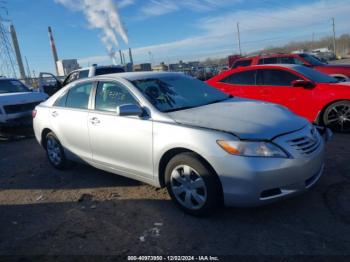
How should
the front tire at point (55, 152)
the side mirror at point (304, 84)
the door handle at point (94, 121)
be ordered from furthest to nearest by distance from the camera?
the side mirror at point (304, 84) → the front tire at point (55, 152) → the door handle at point (94, 121)

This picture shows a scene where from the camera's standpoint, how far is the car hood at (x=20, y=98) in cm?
884

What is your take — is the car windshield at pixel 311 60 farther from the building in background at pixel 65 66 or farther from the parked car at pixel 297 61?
the building in background at pixel 65 66

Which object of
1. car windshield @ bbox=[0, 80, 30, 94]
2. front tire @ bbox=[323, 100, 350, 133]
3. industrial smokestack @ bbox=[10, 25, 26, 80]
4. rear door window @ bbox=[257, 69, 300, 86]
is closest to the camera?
front tire @ bbox=[323, 100, 350, 133]

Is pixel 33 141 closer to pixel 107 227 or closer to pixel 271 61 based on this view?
pixel 107 227

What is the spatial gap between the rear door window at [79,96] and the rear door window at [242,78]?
398cm

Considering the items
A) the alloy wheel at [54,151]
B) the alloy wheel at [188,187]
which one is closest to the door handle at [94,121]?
the alloy wheel at [54,151]

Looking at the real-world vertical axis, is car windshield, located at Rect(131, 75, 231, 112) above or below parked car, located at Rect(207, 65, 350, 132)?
above

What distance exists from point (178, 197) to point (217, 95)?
1712 mm

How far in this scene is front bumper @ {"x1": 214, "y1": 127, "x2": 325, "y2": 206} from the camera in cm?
309

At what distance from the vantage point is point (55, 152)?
5672 mm

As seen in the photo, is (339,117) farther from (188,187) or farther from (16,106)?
(16,106)

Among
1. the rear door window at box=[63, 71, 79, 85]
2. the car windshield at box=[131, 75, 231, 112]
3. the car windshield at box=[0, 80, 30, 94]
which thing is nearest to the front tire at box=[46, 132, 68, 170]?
the car windshield at box=[131, 75, 231, 112]

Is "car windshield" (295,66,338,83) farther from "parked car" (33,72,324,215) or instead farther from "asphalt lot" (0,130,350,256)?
"parked car" (33,72,324,215)

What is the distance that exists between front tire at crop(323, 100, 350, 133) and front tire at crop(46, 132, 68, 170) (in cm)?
510
